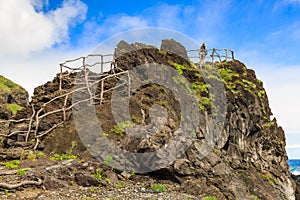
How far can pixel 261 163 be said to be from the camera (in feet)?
85.9

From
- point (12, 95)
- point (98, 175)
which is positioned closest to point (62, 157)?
point (98, 175)

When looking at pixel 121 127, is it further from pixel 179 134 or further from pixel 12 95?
pixel 12 95

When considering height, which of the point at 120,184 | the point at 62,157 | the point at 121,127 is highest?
the point at 121,127

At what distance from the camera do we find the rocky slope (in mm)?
16578

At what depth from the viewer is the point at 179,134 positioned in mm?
18672

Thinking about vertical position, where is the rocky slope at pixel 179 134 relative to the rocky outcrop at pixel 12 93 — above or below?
below

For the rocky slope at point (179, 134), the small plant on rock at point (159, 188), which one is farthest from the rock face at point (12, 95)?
the small plant on rock at point (159, 188)

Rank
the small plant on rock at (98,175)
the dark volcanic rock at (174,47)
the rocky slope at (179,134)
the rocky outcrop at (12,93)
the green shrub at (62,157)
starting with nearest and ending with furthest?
1. the small plant on rock at (98,175)
2. the rocky slope at (179,134)
3. the green shrub at (62,157)
4. the dark volcanic rock at (174,47)
5. the rocky outcrop at (12,93)

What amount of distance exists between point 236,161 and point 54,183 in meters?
12.5

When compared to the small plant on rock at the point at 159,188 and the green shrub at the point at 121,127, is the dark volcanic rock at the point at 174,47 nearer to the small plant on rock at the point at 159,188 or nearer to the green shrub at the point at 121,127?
the green shrub at the point at 121,127

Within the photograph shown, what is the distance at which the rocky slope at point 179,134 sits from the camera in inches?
653

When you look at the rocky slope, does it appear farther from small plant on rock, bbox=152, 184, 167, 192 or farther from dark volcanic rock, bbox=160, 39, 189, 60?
small plant on rock, bbox=152, 184, 167, 192

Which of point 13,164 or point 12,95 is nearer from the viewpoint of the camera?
point 13,164

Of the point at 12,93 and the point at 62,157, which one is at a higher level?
the point at 12,93
